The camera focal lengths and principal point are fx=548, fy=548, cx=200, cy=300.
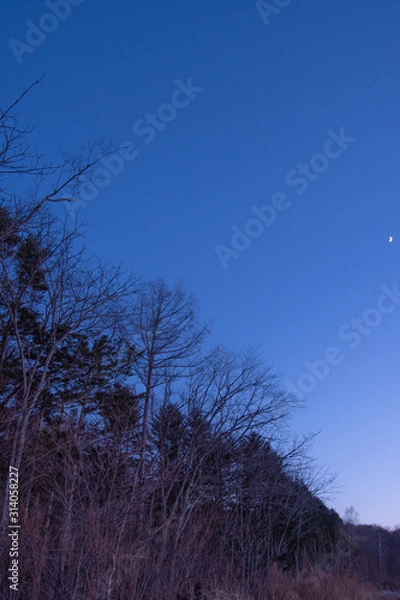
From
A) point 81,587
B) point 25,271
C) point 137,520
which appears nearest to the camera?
point 81,587

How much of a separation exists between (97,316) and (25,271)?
2358 mm

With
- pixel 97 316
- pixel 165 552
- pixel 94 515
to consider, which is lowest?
pixel 165 552

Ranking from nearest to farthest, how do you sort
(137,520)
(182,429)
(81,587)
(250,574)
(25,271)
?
(81,587) → (137,520) → (25,271) → (250,574) → (182,429)

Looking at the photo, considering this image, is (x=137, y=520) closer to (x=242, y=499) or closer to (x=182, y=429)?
→ (x=182, y=429)

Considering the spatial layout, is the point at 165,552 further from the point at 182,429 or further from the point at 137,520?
the point at 182,429

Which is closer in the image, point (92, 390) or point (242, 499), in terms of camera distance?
point (92, 390)

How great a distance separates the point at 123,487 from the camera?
28.5ft

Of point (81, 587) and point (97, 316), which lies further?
point (97, 316)

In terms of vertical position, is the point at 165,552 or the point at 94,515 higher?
the point at 94,515

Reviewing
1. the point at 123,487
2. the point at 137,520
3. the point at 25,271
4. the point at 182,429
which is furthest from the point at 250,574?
the point at 25,271

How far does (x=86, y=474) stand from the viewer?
8.77 meters

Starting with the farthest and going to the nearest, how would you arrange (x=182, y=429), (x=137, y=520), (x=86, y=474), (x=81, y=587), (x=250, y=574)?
(x=182, y=429), (x=250, y=574), (x=137, y=520), (x=86, y=474), (x=81, y=587)

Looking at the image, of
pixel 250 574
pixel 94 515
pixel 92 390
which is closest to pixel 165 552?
pixel 94 515

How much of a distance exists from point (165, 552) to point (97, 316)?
5.91 m
